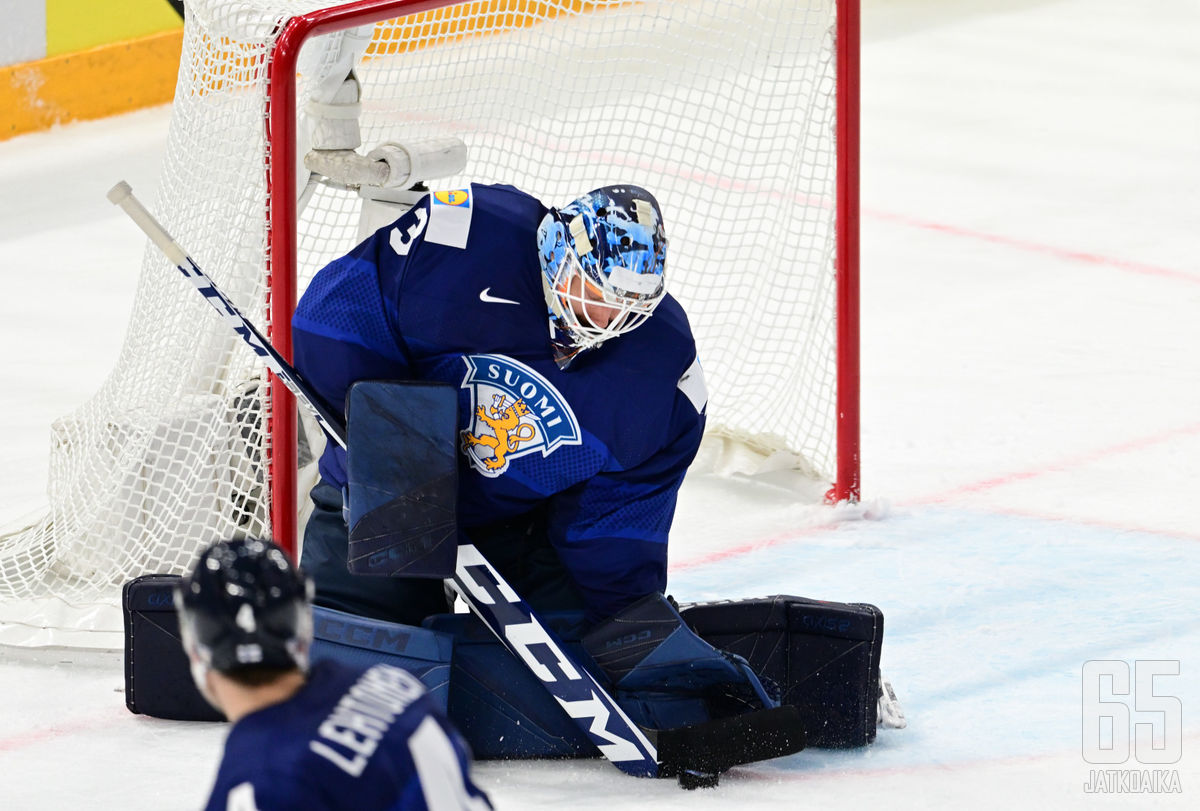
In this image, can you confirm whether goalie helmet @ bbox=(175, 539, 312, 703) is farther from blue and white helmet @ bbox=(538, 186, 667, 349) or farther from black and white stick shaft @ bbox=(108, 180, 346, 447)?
black and white stick shaft @ bbox=(108, 180, 346, 447)

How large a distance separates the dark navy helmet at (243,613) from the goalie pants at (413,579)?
1408mm

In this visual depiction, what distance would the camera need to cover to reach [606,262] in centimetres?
275

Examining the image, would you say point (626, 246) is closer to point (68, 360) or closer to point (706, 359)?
point (706, 359)

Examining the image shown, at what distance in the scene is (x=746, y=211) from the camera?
5230 millimetres

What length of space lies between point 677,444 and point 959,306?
9.27ft

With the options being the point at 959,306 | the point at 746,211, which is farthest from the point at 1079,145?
the point at 746,211

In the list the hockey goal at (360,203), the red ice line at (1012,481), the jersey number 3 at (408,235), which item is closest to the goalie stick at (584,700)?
the jersey number 3 at (408,235)

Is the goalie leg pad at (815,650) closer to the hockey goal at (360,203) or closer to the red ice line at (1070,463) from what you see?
the hockey goal at (360,203)

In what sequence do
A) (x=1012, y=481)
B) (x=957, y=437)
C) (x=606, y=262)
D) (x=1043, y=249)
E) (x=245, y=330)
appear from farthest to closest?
(x=1043, y=249) < (x=957, y=437) < (x=1012, y=481) < (x=245, y=330) < (x=606, y=262)

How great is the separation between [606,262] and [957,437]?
2086mm

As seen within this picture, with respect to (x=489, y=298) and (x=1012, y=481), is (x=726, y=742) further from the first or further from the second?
(x=1012, y=481)

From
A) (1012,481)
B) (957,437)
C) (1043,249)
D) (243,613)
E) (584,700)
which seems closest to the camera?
(243,613)

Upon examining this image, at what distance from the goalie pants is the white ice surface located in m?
0.29

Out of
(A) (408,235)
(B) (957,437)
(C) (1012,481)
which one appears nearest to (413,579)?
(A) (408,235)
